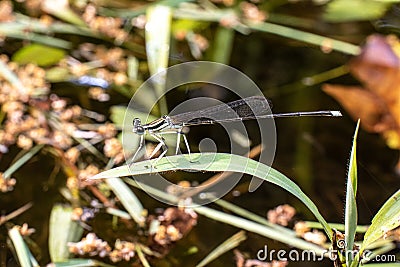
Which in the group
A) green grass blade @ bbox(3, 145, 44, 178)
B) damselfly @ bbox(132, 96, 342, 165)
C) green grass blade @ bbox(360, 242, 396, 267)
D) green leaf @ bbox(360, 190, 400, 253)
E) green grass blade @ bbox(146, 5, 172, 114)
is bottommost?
green grass blade @ bbox(360, 242, 396, 267)

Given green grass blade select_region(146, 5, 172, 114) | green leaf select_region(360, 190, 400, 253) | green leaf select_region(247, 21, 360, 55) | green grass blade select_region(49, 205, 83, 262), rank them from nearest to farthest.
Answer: green leaf select_region(360, 190, 400, 253) < green grass blade select_region(49, 205, 83, 262) < green grass blade select_region(146, 5, 172, 114) < green leaf select_region(247, 21, 360, 55)

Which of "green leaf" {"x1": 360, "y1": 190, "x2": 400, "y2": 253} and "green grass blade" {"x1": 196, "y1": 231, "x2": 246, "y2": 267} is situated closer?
"green leaf" {"x1": 360, "y1": 190, "x2": 400, "y2": 253}

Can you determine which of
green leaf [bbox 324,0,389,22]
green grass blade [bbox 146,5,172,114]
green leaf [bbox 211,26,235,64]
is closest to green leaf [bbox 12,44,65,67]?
green grass blade [bbox 146,5,172,114]

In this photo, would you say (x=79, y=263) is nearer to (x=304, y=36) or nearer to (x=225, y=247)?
(x=225, y=247)

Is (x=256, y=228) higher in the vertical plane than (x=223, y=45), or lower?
lower

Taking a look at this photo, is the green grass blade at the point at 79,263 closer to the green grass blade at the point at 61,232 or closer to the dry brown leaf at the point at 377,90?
the green grass blade at the point at 61,232

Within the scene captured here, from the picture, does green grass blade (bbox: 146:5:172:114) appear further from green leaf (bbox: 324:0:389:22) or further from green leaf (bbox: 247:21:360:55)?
green leaf (bbox: 324:0:389:22)

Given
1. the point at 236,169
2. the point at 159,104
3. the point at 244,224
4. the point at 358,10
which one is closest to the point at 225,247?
the point at 244,224
